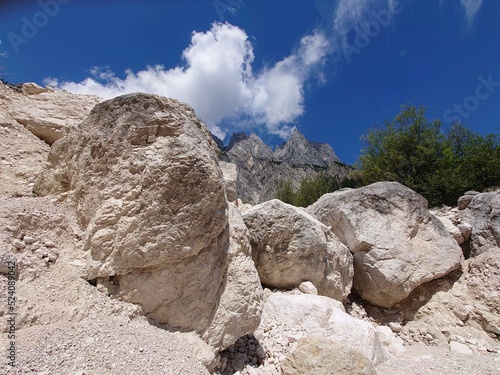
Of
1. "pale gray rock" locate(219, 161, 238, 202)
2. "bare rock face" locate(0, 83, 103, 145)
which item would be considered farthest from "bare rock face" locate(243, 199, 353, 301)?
"bare rock face" locate(0, 83, 103, 145)

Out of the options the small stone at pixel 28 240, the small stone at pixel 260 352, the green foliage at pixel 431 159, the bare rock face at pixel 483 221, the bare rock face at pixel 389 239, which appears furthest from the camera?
the green foliage at pixel 431 159

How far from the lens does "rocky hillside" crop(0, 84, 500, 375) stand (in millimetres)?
2627

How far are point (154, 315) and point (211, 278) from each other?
778mm

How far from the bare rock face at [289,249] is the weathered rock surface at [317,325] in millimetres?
789

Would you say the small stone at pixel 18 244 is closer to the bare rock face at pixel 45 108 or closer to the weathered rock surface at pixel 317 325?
the bare rock face at pixel 45 108

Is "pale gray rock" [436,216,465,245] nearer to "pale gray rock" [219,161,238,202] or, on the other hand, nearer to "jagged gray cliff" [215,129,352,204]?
"pale gray rock" [219,161,238,202]

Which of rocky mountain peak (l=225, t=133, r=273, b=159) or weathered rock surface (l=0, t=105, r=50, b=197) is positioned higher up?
rocky mountain peak (l=225, t=133, r=273, b=159)

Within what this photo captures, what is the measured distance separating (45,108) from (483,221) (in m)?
12.2

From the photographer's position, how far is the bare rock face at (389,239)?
6.87 metres

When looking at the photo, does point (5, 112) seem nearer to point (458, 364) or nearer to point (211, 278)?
point (211, 278)

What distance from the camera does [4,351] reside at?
6.89ft

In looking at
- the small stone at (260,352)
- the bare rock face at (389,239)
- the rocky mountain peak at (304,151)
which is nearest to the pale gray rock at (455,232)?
the bare rock face at (389,239)

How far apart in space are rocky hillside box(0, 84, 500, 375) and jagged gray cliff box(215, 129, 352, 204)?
30.3 meters

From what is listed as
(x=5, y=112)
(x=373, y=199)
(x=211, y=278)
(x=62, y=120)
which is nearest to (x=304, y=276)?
(x=211, y=278)
